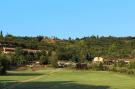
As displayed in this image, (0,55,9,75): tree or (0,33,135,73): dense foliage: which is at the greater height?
(0,33,135,73): dense foliage

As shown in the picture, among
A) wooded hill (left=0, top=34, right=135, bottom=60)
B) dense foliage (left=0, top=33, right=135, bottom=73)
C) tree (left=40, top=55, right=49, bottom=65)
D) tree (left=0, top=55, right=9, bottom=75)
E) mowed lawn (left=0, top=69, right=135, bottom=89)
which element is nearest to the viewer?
mowed lawn (left=0, top=69, right=135, bottom=89)

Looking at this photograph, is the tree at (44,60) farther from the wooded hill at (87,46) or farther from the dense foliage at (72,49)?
the wooded hill at (87,46)

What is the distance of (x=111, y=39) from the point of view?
625 feet

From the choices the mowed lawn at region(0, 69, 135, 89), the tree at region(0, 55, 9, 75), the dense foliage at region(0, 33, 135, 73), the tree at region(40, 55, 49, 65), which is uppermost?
the dense foliage at region(0, 33, 135, 73)

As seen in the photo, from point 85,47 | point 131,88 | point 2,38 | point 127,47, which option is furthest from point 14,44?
point 131,88

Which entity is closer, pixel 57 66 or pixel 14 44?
pixel 57 66

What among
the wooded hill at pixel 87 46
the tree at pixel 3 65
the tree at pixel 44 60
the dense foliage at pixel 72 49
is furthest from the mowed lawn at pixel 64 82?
the wooded hill at pixel 87 46

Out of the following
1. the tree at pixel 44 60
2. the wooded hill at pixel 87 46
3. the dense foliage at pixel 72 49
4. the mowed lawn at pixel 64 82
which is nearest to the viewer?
the mowed lawn at pixel 64 82

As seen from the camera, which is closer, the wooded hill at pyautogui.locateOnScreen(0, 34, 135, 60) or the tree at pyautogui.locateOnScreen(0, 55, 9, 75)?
the tree at pyautogui.locateOnScreen(0, 55, 9, 75)

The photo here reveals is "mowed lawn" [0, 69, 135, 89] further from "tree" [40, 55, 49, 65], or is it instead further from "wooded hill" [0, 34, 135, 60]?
"wooded hill" [0, 34, 135, 60]

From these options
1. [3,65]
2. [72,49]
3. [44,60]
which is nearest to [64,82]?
[3,65]

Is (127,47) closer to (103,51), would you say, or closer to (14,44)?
(103,51)

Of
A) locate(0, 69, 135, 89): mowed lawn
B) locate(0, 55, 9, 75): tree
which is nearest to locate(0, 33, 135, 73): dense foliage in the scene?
locate(0, 55, 9, 75): tree

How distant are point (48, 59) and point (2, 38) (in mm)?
48953
